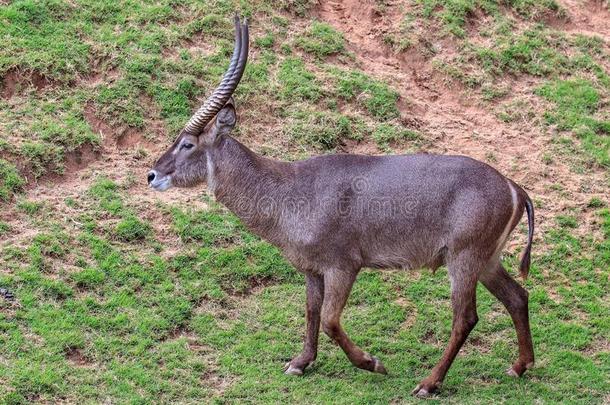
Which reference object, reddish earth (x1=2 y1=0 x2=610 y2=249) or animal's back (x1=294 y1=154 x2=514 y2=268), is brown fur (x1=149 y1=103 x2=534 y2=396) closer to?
animal's back (x1=294 y1=154 x2=514 y2=268)

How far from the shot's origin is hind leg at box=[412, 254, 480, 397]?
8.42 meters

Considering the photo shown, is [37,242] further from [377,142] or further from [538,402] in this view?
[538,402]

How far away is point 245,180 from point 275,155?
2.50 meters

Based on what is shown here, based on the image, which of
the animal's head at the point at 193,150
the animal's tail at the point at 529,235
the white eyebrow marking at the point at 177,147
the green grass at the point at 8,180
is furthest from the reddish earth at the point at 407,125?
the animal's tail at the point at 529,235

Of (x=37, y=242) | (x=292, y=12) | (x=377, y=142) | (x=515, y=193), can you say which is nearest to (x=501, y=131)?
(x=377, y=142)

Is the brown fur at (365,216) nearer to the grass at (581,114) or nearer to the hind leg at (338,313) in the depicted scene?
the hind leg at (338,313)

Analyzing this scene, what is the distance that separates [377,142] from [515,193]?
11.2ft

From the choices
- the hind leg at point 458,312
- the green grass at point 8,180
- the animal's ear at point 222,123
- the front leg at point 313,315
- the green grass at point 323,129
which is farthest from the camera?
the green grass at point 323,129

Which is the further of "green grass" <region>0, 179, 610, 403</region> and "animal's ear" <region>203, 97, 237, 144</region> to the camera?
"animal's ear" <region>203, 97, 237, 144</region>

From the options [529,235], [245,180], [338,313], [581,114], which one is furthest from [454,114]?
[338,313]

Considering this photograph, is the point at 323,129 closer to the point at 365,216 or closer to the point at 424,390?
the point at 365,216

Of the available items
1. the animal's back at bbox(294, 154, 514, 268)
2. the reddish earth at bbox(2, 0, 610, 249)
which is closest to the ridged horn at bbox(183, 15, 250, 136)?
the animal's back at bbox(294, 154, 514, 268)

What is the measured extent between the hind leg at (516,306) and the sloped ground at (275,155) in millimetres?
153

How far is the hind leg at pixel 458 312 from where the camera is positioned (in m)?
8.42
